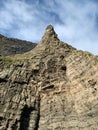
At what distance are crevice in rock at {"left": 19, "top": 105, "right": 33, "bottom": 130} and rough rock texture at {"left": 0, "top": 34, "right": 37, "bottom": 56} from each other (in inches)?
837

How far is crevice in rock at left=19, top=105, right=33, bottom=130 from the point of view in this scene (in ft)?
130

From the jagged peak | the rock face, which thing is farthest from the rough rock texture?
the rock face

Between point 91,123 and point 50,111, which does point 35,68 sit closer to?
point 50,111

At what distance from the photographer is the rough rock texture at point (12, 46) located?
6206 centimetres

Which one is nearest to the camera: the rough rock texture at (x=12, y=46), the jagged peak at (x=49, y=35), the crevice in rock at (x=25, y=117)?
the crevice in rock at (x=25, y=117)

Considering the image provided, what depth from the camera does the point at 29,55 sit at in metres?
46.6

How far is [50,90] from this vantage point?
41.9 meters

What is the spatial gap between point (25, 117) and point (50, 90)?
423 centimetres

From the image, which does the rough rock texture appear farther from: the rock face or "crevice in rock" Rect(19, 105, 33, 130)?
"crevice in rock" Rect(19, 105, 33, 130)

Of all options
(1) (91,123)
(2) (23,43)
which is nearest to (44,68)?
(1) (91,123)

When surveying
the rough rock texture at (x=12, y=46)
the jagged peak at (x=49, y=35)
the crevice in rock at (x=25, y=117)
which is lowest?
the crevice in rock at (x=25, y=117)

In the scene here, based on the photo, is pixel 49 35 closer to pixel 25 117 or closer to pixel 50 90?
pixel 50 90

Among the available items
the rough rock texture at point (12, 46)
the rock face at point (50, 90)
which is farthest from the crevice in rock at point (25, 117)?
the rough rock texture at point (12, 46)

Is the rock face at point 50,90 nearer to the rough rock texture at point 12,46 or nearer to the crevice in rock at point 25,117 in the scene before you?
the crevice in rock at point 25,117
